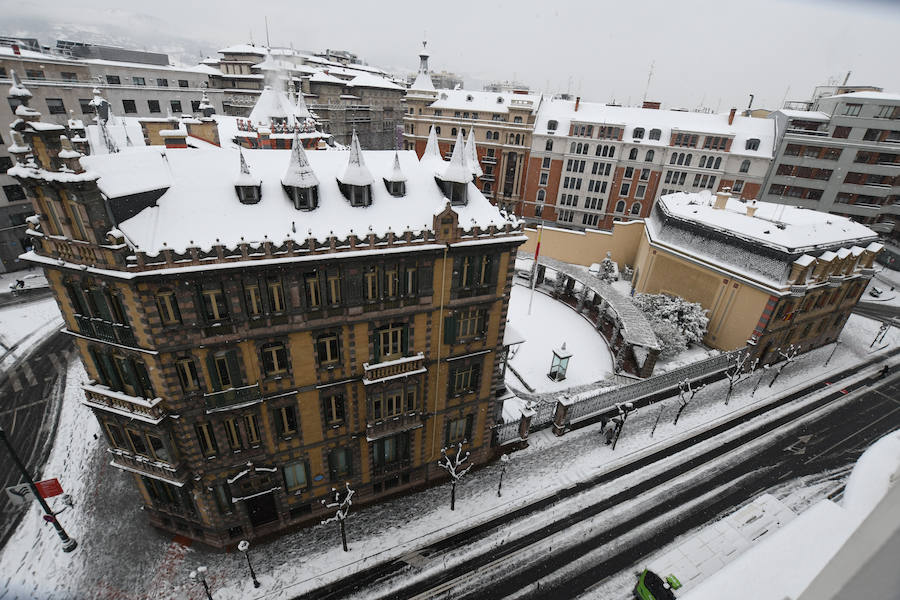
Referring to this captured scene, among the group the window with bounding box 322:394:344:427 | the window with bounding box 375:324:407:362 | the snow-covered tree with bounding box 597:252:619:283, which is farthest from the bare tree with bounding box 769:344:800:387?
the window with bounding box 322:394:344:427

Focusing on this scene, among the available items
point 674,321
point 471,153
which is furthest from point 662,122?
point 471,153

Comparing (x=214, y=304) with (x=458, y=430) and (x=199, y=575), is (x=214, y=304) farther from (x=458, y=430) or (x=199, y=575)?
(x=458, y=430)

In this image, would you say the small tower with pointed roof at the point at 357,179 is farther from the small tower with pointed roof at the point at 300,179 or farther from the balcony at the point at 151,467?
the balcony at the point at 151,467

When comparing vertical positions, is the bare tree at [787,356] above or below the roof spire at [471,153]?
below

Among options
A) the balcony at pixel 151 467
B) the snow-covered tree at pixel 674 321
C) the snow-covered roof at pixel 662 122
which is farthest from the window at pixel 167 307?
the snow-covered roof at pixel 662 122

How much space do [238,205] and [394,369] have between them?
13.5 metres

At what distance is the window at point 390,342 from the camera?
27344 millimetres

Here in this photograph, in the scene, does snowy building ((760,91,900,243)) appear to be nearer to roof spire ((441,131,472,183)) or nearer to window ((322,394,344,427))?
roof spire ((441,131,472,183))

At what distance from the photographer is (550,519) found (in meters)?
31.9

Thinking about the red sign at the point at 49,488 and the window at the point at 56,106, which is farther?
the window at the point at 56,106

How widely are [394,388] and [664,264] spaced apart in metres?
43.3

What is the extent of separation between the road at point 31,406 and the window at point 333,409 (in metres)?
24.3

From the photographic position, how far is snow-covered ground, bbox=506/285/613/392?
45938 mm

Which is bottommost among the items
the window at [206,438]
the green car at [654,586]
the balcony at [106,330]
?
the green car at [654,586]
